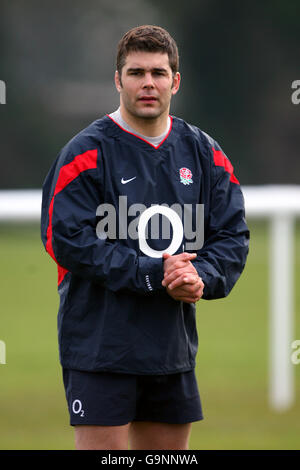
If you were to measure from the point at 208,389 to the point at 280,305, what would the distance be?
80cm

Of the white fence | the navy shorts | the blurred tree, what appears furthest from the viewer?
the blurred tree

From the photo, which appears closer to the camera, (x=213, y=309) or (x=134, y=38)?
(x=134, y=38)

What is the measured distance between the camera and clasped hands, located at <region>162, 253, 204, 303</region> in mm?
2650

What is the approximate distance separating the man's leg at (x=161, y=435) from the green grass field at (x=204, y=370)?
1462mm

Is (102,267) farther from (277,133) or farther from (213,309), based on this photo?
(277,133)

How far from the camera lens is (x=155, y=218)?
2.77 meters

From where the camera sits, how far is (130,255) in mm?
2699

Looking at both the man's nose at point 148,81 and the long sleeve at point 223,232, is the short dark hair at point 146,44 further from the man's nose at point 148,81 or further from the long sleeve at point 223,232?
the long sleeve at point 223,232

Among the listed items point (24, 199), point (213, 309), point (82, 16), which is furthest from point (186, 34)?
point (24, 199)

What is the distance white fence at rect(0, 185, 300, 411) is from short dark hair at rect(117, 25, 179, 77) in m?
2.25

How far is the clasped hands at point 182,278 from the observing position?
2.65 m

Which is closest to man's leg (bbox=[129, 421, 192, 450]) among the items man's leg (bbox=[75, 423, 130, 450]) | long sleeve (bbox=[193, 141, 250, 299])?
man's leg (bbox=[75, 423, 130, 450])

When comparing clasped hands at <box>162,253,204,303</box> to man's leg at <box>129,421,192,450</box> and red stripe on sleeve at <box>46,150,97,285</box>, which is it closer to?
red stripe on sleeve at <box>46,150,97,285</box>

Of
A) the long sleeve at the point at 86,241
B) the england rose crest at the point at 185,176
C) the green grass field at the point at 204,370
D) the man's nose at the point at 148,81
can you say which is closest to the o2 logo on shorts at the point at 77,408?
the long sleeve at the point at 86,241
